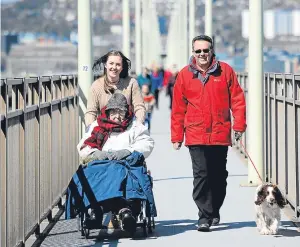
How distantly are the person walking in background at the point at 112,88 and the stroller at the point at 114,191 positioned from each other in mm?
825

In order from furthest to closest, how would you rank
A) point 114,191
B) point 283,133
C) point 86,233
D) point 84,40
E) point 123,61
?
point 84,40 → point 283,133 → point 123,61 → point 86,233 → point 114,191

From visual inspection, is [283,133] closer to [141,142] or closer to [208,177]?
[208,177]

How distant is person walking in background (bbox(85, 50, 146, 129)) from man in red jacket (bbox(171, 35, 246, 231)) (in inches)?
16.5

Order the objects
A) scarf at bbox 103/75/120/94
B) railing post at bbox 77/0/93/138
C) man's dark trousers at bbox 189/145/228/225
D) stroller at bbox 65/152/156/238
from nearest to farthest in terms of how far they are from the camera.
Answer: stroller at bbox 65/152/156/238
man's dark trousers at bbox 189/145/228/225
scarf at bbox 103/75/120/94
railing post at bbox 77/0/93/138

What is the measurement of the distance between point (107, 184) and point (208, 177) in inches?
44.9

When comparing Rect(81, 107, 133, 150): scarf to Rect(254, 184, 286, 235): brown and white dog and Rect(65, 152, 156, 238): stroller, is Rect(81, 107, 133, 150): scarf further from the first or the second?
Rect(254, 184, 286, 235): brown and white dog

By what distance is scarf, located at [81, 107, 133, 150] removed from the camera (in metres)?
11.6

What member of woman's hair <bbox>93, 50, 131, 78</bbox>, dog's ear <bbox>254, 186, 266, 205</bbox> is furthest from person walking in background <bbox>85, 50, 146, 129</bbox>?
dog's ear <bbox>254, 186, 266, 205</bbox>

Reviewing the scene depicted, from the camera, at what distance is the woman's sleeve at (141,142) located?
37.9ft

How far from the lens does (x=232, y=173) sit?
1881 centimetres

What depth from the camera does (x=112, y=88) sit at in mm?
12188

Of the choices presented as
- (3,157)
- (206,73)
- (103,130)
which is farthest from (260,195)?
(3,157)

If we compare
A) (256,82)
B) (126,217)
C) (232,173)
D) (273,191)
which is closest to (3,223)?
(126,217)

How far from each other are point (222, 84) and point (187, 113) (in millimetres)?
412
